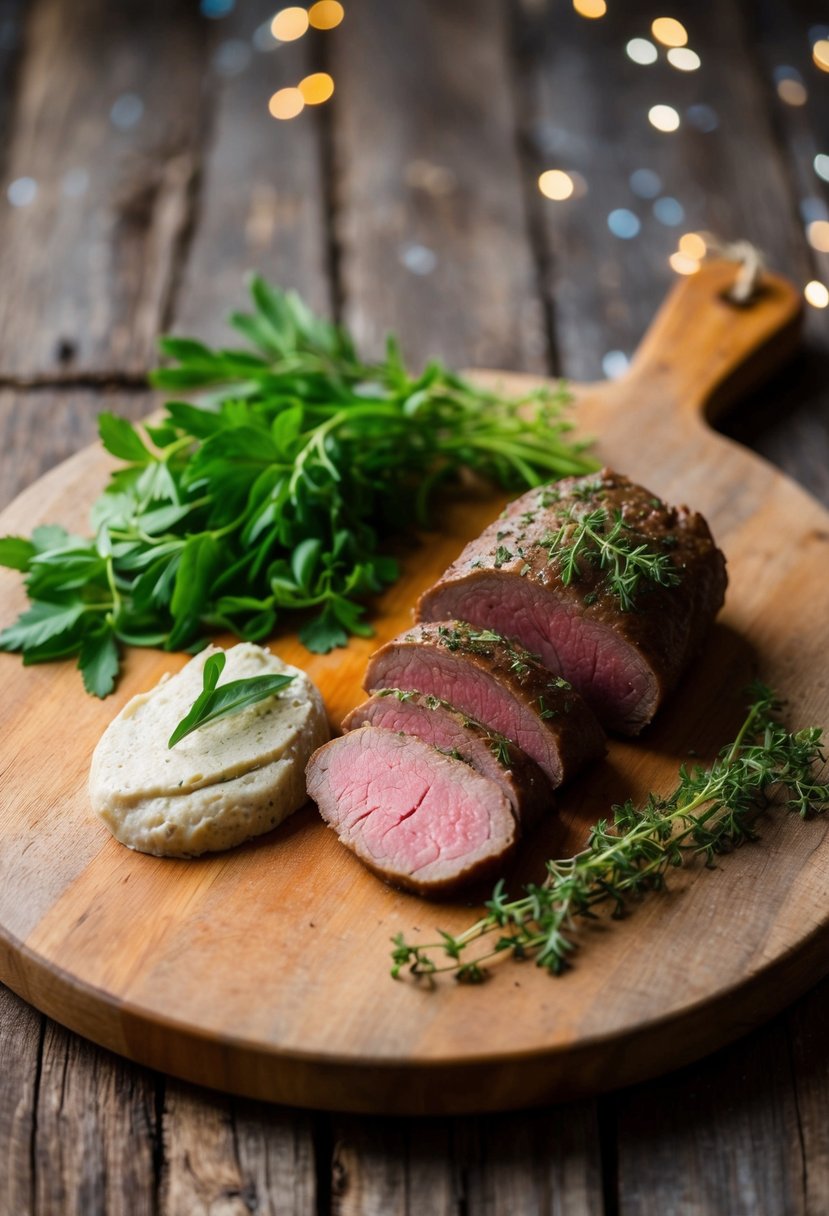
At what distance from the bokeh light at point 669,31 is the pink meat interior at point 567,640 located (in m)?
5.17

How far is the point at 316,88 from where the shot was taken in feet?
25.3

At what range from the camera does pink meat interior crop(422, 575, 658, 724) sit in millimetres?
3971

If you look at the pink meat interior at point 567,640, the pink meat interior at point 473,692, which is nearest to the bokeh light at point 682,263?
the pink meat interior at point 567,640

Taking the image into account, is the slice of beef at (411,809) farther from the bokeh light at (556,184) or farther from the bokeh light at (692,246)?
the bokeh light at (556,184)

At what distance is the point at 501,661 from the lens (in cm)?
381

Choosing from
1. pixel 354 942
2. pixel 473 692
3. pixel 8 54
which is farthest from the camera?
pixel 8 54

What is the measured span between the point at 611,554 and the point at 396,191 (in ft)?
12.7

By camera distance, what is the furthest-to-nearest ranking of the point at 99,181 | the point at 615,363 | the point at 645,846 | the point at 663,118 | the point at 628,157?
the point at 663,118
the point at 628,157
the point at 99,181
the point at 615,363
the point at 645,846

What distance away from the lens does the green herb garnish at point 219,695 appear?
3748 mm

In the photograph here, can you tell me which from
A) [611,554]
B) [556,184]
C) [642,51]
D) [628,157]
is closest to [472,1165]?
[611,554]

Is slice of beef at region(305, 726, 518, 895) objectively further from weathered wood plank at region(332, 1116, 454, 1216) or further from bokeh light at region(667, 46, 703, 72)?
bokeh light at region(667, 46, 703, 72)

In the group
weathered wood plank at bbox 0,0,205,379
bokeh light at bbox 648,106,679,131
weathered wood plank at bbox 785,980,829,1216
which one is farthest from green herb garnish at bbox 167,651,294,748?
bokeh light at bbox 648,106,679,131

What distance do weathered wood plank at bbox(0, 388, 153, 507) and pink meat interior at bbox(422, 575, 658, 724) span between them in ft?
7.35

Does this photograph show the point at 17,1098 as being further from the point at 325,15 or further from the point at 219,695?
the point at 325,15
